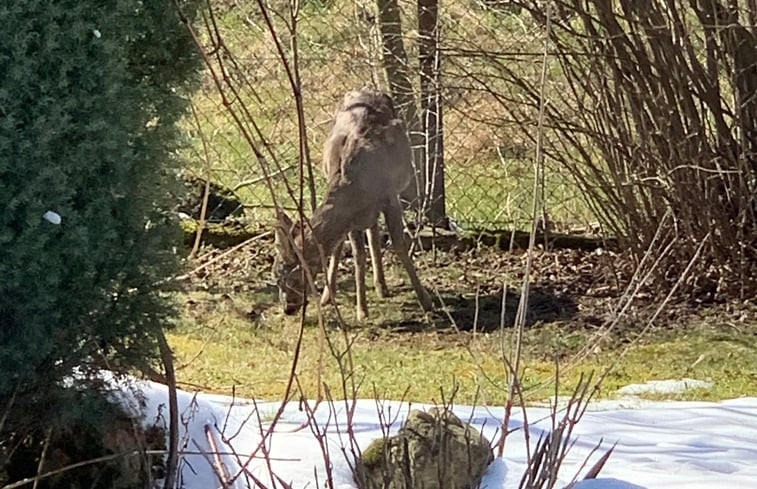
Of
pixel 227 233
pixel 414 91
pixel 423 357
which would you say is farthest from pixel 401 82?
pixel 423 357

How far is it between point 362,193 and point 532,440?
3871mm

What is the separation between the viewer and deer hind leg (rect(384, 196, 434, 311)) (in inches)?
305

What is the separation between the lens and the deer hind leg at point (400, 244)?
305 inches

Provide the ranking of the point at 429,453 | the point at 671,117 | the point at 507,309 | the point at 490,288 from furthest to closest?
the point at 490,288 → the point at 507,309 → the point at 671,117 → the point at 429,453

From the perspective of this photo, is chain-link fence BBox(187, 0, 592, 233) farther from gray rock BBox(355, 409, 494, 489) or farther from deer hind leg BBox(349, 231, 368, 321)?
gray rock BBox(355, 409, 494, 489)

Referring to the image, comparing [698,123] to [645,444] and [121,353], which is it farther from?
[121,353]

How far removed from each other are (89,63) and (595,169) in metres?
4.60

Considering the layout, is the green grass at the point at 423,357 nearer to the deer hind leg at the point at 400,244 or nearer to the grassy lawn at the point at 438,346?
the grassy lawn at the point at 438,346

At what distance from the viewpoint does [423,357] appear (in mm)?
6715

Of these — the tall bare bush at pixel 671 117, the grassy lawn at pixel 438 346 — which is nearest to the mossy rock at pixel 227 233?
the grassy lawn at pixel 438 346

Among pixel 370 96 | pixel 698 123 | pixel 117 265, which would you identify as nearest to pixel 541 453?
pixel 117 265

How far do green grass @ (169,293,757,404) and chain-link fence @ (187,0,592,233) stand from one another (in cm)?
96

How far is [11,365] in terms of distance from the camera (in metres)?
3.27

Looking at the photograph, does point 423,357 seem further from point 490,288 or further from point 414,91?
point 414,91
